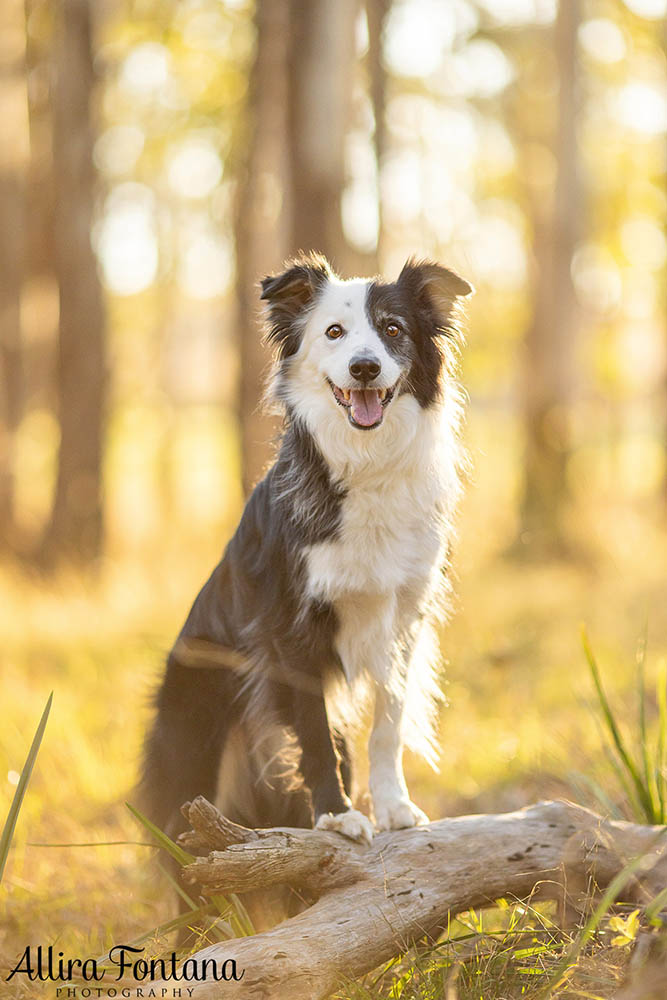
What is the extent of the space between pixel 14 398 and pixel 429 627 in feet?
32.8

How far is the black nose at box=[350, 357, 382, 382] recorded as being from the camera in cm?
321

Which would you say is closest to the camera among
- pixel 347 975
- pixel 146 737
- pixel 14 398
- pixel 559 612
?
pixel 347 975

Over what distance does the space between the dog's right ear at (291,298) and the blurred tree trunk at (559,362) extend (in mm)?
8155

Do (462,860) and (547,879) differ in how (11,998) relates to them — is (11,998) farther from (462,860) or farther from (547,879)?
(547,879)

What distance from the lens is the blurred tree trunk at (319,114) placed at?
7.61 metres

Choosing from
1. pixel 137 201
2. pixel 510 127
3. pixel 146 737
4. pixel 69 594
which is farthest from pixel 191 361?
pixel 146 737

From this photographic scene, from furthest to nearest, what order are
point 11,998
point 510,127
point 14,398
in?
point 510,127
point 14,398
point 11,998

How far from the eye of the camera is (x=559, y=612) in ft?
28.9

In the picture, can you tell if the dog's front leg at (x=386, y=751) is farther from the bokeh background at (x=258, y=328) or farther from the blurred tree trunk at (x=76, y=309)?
the blurred tree trunk at (x=76, y=309)

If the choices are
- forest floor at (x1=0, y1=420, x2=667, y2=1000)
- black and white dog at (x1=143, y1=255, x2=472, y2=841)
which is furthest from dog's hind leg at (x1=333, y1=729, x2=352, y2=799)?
forest floor at (x1=0, y1=420, x2=667, y2=1000)

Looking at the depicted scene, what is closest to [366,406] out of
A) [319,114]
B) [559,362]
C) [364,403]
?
[364,403]

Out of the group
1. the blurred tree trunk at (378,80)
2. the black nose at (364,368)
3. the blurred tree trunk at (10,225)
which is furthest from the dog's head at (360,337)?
the blurred tree trunk at (10,225)

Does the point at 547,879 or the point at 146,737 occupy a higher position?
the point at 146,737

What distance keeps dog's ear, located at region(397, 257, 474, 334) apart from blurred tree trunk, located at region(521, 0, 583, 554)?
812cm
